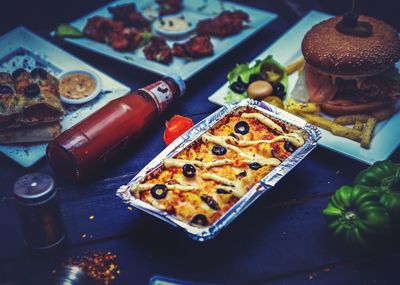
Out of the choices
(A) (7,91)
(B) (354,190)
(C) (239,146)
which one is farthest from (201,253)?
(A) (7,91)

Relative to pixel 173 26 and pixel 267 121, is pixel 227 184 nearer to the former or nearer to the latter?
pixel 267 121

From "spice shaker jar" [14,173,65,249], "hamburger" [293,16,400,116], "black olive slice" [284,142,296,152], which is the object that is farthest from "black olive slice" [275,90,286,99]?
"spice shaker jar" [14,173,65,249]

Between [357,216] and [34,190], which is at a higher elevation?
[34,190]

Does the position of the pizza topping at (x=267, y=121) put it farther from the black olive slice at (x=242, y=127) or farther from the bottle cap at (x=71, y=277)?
the bottle cap at (x=71, y=277)

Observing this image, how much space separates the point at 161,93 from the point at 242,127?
567mm

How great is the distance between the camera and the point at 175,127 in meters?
2.80

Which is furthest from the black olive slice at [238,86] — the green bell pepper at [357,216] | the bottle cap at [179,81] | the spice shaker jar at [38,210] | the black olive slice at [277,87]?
the spice shaker jar at [38,210]

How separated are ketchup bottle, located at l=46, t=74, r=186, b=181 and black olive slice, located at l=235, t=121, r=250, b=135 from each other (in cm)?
52

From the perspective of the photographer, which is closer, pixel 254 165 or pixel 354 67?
pixel 254 165

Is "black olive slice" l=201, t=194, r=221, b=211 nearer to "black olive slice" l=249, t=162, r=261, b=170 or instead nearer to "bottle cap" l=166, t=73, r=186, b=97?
"black olive slice" l=249, t=162, r=261, b=170

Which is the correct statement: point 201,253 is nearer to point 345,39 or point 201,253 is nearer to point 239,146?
point 239,146

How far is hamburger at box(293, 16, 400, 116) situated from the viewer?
2.81m

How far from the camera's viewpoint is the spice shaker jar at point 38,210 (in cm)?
202

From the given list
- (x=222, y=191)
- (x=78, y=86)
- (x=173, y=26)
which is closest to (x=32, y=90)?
(x=78, y=86)
